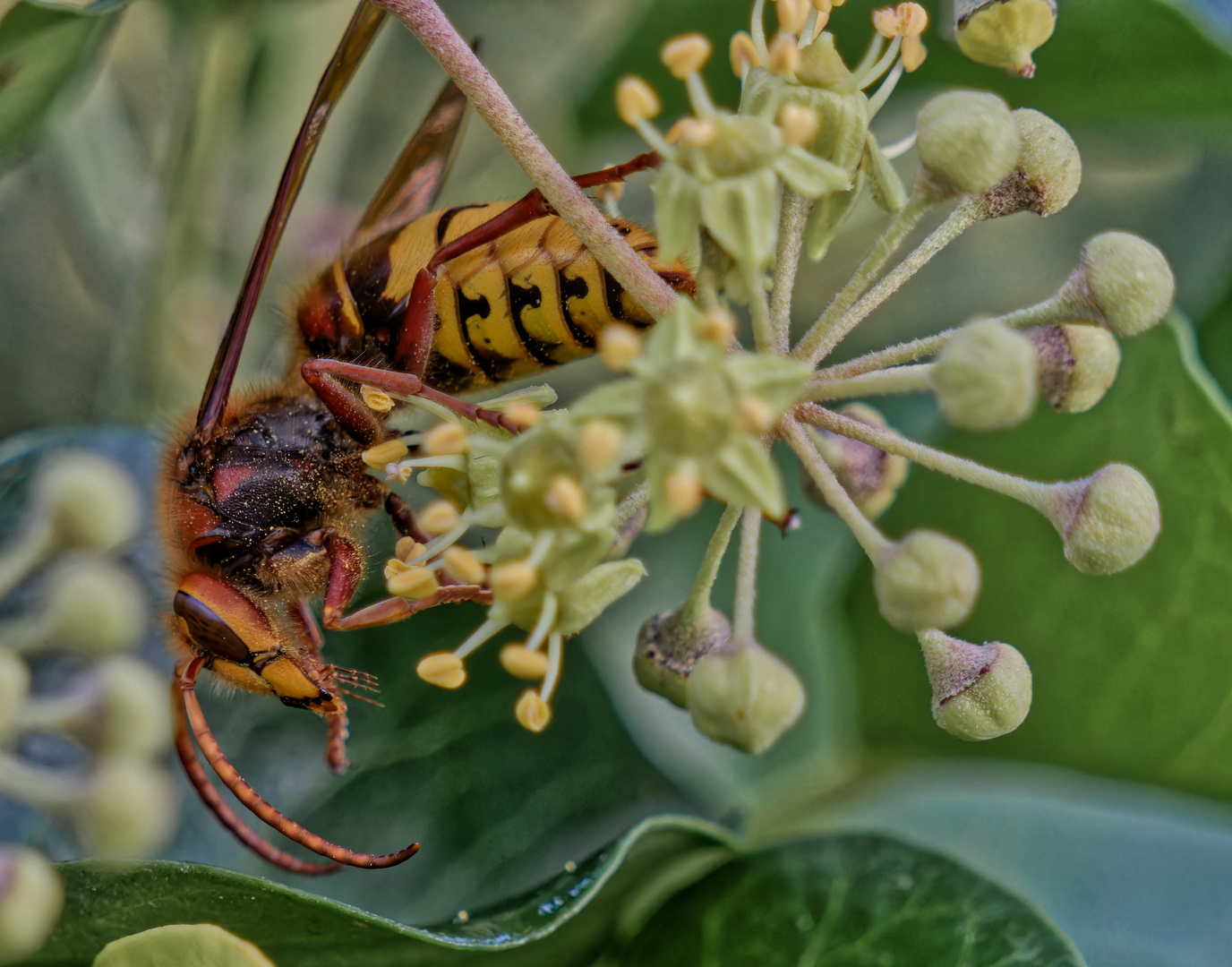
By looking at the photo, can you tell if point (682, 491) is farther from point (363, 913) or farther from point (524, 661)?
point (363, 913)

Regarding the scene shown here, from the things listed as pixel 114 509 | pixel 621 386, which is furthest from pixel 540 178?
pixel 114 509

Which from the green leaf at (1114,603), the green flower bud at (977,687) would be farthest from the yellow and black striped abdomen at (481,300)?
the green leaf at (1114,603)

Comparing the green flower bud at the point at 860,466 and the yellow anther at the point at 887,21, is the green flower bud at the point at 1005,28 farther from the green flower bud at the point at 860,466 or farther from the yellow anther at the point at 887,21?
the green flower bud at the point at 860,466

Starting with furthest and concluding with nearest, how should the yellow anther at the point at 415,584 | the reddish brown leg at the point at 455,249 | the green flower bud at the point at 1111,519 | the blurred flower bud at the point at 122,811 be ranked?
the blurred flower bud at the point at 122,811 → the reddish brown leg at the point at 455,249 → the yellow anther at the point at 415,584 → the green flower bud at the point at 1111,519

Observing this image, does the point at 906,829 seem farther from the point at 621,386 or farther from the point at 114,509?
the point at 114,509

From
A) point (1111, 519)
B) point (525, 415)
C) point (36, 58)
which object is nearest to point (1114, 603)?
point (1111, 519)

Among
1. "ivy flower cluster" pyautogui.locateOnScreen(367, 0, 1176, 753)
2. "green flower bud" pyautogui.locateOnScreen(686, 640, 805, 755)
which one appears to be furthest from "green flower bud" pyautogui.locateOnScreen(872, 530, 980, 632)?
"green flower bud" pyautogui.locateOnScreen(686, 640, 805, 755)
